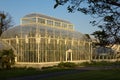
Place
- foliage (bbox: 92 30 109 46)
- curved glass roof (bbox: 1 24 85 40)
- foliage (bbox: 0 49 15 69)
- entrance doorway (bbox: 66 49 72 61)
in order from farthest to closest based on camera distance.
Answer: entrance doorway (bbox: 66 49 72 61) → curved glass roof (bbox: 1 24 85 40) → foliage (bbox: 0 49 15 69) → foliage (bbox: 92 30 109 46)

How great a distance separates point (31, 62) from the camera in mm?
42469

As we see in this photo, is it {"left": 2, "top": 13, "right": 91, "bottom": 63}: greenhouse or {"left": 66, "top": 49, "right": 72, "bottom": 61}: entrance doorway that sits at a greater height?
{"left": 2, "top": 13, "right": 91, "bottom": 63}: greenhouse

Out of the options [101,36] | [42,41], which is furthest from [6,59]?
[101,36]

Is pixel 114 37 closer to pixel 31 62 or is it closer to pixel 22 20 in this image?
pixel 31 62

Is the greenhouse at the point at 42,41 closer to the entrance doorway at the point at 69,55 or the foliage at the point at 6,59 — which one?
the entrance doorway at the point at 69,55

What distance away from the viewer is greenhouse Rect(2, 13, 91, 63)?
4259cm

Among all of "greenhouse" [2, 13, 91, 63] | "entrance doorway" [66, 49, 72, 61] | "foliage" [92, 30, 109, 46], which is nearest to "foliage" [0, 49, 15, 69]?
"greenhouse" [2, 13, 91, 63]

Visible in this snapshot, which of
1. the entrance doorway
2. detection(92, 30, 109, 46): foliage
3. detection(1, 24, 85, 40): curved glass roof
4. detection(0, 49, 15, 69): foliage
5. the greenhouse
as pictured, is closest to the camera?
detection(92, 30, 109, 46): foliage

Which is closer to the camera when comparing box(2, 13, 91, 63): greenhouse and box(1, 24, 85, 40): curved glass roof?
box(2, 13, 91, 63): greenhouse

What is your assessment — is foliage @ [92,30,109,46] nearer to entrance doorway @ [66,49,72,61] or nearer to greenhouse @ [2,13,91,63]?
greenhouse @ [2,13,91,63]

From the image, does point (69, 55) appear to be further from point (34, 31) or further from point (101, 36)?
point (101, 36)

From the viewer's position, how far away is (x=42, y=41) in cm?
4269

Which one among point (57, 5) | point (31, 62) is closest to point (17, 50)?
point (31, 62)

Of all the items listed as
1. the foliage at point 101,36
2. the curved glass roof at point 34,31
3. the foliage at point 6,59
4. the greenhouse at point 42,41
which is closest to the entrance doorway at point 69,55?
the greenhouse at point 42,41
